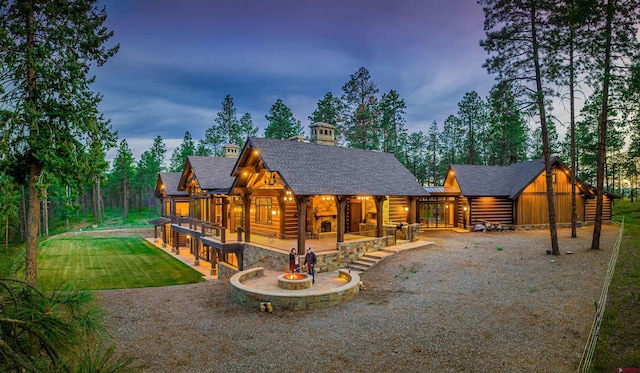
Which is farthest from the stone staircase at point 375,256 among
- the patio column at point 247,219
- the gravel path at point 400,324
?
the patio column at point 247,219

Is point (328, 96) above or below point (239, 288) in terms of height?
above

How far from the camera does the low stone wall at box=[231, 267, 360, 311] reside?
12367 millimetres

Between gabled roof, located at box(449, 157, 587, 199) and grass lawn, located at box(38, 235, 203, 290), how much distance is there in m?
23.0

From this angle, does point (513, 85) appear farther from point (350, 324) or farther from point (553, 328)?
point (350, 324)

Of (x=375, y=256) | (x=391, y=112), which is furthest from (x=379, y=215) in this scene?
(x=391, y=112)

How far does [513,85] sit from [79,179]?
19.3m

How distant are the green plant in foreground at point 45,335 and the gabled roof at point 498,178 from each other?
29.6 meters

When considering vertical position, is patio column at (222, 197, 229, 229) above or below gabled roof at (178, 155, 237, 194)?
below

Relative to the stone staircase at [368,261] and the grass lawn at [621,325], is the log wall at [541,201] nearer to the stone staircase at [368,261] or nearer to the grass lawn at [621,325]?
the grass lawn at [621,325]

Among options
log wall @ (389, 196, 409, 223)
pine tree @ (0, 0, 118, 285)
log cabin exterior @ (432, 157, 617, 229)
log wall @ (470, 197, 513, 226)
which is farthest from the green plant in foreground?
log wall @ (470, 197, 513, 226)

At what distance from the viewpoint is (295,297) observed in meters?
12.3

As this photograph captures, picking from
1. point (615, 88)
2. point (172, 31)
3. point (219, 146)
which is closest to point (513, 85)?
point (615, 88)

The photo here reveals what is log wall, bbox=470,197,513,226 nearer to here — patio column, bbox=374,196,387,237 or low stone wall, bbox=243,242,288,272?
patio column, bbox=374,196,387,237

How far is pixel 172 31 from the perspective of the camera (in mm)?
22781
